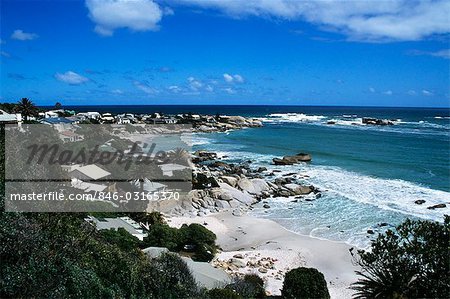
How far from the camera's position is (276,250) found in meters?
21.4

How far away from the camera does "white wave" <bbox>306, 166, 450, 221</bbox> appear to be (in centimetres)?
2780

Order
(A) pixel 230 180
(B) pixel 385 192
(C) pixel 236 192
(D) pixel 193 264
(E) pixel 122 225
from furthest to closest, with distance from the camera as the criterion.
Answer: (A) pixel 230 180 → (B) pixel 385 192 → (C) pixel 236 192 → (E) pixel 122 225 → (D) pixel 193 264

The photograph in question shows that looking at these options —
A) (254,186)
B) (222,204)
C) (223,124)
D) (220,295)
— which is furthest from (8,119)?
(223,124)

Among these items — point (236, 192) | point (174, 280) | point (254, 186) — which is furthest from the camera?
point (254, 186)

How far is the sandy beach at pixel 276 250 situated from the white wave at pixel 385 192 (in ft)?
27.8

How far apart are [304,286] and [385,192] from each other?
2141cm

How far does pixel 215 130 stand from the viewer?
297ft

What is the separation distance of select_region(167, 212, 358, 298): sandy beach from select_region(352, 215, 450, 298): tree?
20.9 feet

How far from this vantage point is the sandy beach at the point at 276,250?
1822cm

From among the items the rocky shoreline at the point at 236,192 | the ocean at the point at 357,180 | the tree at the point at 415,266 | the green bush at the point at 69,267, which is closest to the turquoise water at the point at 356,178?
the ocean at the point at 357,180

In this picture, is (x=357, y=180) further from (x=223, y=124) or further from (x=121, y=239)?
(x=223, y=124)

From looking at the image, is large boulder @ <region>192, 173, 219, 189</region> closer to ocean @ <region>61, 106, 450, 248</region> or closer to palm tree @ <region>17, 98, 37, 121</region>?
ocean @ <region>61, 106, 450, 248</region>

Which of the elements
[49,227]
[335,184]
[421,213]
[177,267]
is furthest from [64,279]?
[335,184]

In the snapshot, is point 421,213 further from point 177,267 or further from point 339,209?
point 177,267
